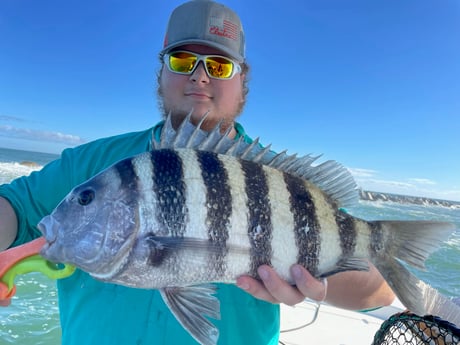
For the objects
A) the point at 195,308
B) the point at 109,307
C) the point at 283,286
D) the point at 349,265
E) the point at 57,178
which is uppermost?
the point at 57,178

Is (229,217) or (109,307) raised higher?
(229,217)

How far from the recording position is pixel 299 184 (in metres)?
1.46

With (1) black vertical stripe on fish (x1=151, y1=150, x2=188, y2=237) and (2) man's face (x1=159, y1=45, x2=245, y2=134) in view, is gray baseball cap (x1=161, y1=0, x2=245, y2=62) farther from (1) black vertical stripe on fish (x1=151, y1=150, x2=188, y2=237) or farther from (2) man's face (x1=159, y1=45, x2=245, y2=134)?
(1) black vertical stripe on fish (x1=151, y1=150, x2=188, y2=237)

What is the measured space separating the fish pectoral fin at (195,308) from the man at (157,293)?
142mm

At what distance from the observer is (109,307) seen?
5.28 ft

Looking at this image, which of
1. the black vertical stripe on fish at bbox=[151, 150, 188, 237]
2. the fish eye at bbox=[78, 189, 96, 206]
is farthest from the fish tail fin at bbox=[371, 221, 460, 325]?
the fish eye at bbox=[78, 189, 96, 206]

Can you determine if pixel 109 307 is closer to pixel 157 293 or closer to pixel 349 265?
pixel 157 293

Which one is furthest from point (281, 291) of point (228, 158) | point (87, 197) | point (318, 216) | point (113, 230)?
point (87, 197)

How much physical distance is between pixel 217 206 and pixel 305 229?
360 millimetres

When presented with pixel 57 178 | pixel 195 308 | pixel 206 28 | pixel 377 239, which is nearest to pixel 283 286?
pixel 195 308

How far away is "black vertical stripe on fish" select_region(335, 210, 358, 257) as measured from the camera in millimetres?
1403

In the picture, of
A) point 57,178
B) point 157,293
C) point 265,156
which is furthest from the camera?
point 57,178

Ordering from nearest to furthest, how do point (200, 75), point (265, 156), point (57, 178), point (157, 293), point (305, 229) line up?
point (305, 229), point (265, 156), point (157, 293), point (57, 178), point (200, 75)

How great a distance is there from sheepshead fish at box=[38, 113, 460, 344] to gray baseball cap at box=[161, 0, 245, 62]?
1.15 metres
